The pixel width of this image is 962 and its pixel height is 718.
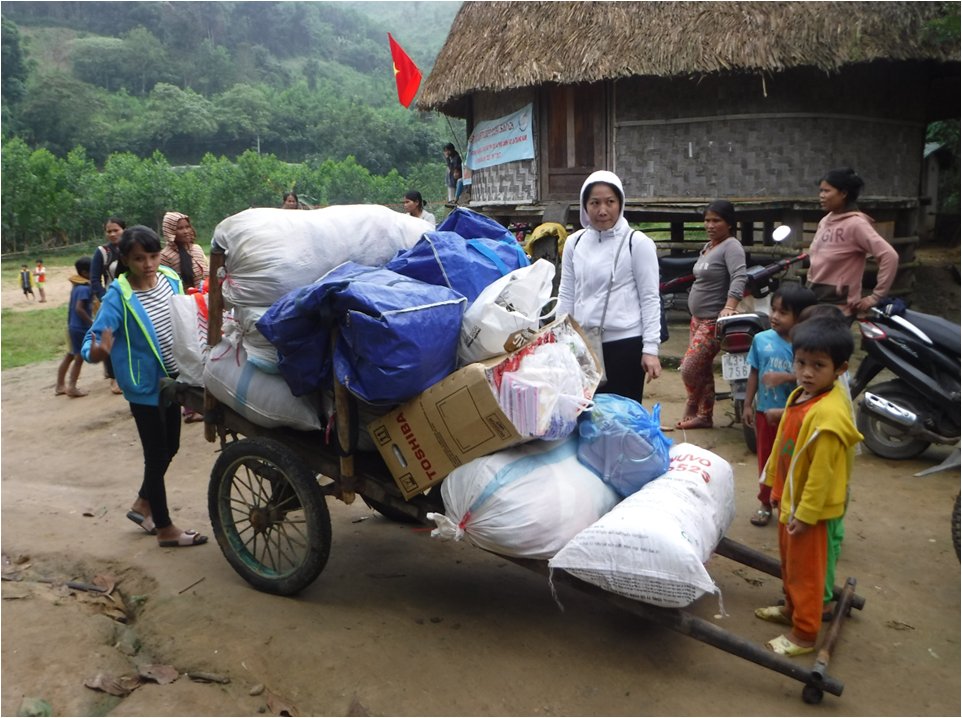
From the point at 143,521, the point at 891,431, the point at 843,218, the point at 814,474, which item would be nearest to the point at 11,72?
the point at 143,521

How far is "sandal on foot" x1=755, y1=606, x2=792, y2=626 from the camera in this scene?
3113 mm

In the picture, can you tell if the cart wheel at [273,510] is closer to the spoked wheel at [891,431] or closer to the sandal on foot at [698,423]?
the sandal on foot at [698,423]

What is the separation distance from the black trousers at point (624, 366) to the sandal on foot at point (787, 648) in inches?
56.0

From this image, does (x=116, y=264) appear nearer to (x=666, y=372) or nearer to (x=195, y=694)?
(x=195, y=694)

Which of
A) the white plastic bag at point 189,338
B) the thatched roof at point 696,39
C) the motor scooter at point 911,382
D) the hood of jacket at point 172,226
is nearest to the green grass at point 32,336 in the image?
the hood of jacket at point 172,226

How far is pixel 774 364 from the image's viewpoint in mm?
3789

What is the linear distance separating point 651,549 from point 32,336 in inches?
512

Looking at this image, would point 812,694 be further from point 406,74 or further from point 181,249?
point 406,74

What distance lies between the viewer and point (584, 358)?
3314 mm

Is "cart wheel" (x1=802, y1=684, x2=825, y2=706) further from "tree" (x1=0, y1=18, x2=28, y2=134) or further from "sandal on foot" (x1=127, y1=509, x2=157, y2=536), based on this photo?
"tree" (x1=0, y1=18, x2=28, y2=134)

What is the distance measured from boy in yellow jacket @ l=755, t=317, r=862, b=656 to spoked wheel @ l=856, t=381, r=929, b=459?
2376 millimetres

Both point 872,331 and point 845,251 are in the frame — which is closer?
point 845,251

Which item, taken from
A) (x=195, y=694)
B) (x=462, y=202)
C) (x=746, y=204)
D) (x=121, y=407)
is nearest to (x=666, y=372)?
(x=746, y=204)

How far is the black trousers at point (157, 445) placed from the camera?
156 inches
